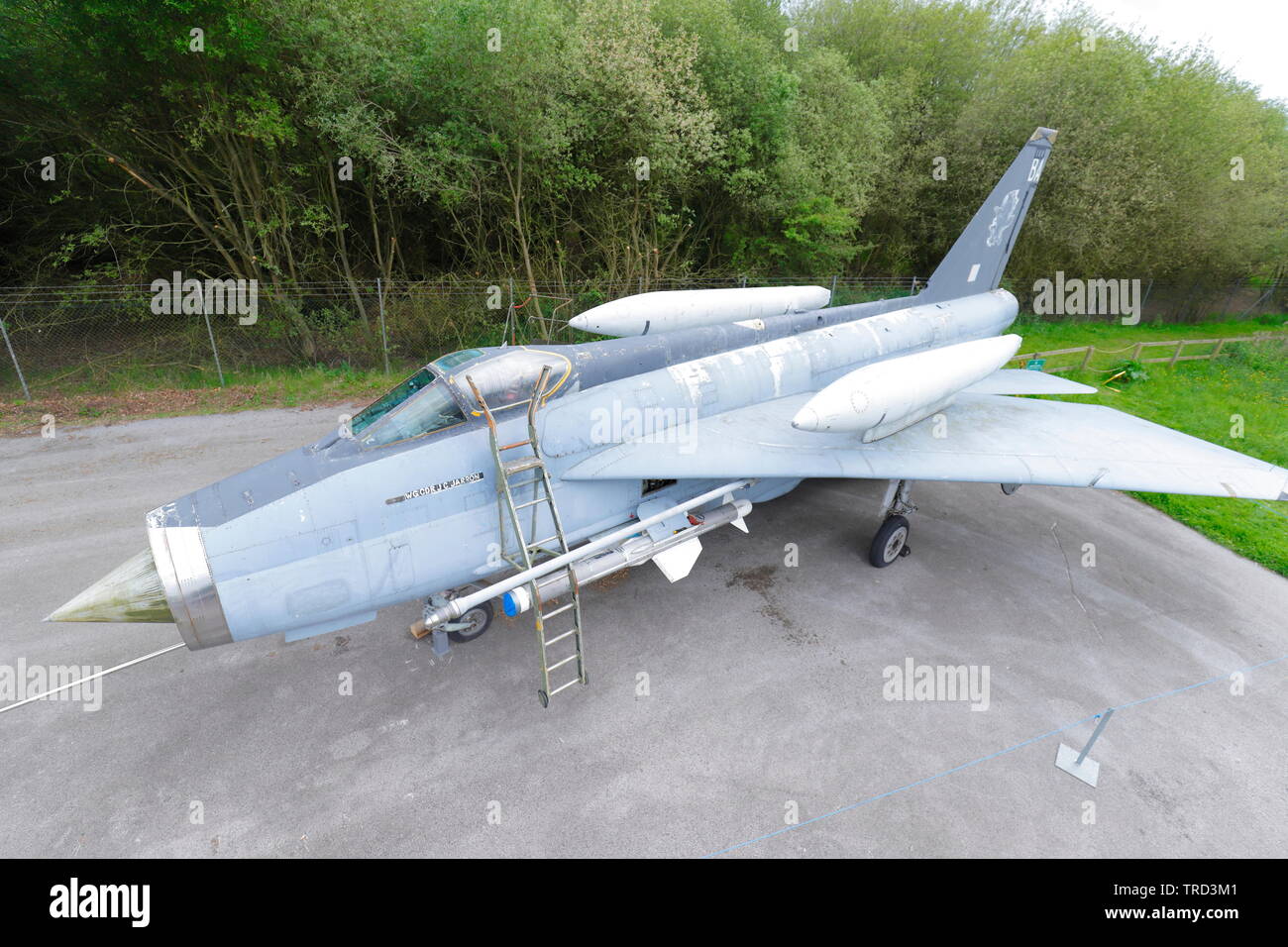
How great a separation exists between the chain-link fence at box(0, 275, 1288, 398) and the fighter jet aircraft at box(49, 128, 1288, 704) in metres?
8.35

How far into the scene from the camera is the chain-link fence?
43.3ft

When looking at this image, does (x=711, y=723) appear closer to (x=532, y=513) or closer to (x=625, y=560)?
(x=625, y=560)

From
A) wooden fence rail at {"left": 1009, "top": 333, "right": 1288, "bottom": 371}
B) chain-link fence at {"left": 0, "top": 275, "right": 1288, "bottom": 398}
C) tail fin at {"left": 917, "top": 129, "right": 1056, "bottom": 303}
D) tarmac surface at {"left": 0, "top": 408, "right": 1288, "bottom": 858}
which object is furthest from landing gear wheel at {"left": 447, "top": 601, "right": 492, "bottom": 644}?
wooden fence rail at {"left": 1009, "top": 333, "right": 1288, "bottom": 371}

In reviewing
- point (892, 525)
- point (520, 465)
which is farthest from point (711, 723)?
point (892, 525)

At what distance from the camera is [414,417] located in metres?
5.09

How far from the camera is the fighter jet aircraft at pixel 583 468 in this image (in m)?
4.39

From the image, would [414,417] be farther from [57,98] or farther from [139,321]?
[139,321]

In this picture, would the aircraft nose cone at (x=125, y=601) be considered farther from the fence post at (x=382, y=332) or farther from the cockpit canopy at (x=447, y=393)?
the fence post at (x=382, y=332)

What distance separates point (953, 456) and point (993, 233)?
6.03 meters

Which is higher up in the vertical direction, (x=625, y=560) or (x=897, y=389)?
(x=897, y=389)

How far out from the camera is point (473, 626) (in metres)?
6.08

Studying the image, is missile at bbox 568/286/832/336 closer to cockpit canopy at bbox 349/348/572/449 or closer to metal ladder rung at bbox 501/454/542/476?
cockpit canopy at bbox 349/348/572/449
